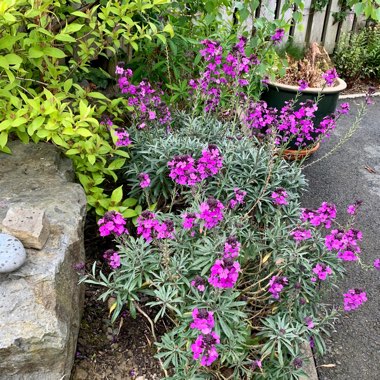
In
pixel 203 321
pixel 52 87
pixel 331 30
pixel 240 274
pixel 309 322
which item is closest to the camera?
pixel 203 321

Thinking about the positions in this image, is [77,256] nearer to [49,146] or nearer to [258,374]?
[49,146]

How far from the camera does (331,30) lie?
7219 millimetres

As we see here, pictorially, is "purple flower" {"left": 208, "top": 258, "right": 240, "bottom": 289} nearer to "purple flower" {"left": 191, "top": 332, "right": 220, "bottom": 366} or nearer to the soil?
"purple flower" {"left": 191, "top": 332, "right": 220, "bottom": 366}

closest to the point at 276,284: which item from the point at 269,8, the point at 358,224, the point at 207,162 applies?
the point at 207,162

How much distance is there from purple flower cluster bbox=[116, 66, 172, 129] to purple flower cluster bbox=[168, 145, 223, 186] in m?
0.76

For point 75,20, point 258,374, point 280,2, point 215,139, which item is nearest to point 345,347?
point 258,374

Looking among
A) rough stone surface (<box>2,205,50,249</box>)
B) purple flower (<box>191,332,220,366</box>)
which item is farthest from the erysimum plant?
rough stone surface (<box>2,205,50,249</box>)

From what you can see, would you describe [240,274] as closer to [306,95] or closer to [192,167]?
[192,167]

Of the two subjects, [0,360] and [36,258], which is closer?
[0,360]

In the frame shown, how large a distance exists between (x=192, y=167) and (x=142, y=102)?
3.49 feet

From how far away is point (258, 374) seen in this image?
2.27 metres

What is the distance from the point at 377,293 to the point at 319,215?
122cm

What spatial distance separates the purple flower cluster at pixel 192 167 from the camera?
85.7 inches

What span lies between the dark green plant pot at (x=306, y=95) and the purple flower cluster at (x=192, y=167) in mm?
2368
